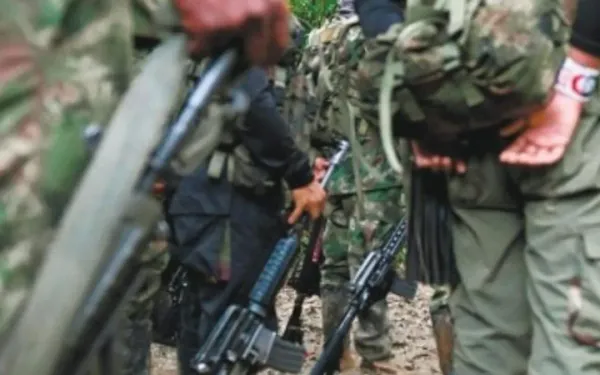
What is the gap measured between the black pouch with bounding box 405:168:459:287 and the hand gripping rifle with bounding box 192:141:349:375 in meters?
0.95

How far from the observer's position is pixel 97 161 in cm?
172

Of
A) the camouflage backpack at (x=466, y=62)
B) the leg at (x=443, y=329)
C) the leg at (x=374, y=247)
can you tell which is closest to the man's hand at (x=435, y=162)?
the camouflage backpack at (x=466, y=62)

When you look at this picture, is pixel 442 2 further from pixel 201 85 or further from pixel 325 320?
pixel 325 320

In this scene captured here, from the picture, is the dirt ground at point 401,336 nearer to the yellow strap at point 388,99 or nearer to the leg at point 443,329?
the leg at point 443,329

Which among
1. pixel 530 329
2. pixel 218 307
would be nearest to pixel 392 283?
pixel 218 307

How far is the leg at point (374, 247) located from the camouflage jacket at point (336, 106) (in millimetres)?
78

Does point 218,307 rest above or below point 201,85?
below

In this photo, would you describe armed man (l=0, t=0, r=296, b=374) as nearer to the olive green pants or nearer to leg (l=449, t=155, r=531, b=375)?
the olive green pants

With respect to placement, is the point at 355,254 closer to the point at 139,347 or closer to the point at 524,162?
the point at 139,347

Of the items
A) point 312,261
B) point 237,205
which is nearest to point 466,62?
point 237,205

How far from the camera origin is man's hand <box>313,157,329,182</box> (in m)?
6.79

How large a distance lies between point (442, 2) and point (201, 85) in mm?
1291

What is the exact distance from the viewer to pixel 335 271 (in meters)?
6.89

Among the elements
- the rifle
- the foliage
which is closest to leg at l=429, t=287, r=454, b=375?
the rifle
